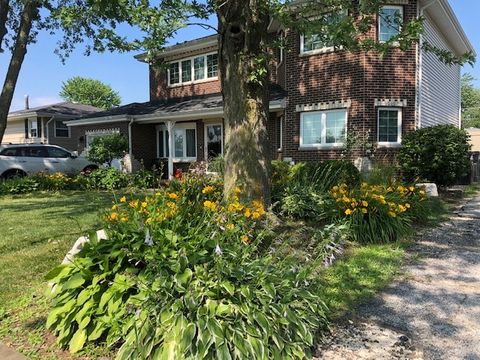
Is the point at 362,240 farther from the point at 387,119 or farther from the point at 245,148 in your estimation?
the point at 387,119

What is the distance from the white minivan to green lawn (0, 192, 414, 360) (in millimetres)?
8824

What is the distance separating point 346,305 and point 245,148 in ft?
9.54

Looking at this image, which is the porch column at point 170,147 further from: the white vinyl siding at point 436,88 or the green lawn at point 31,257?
the white vinyl siding at point 436,88

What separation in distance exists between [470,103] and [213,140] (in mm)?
74417

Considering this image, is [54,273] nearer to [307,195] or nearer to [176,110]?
[307,195]

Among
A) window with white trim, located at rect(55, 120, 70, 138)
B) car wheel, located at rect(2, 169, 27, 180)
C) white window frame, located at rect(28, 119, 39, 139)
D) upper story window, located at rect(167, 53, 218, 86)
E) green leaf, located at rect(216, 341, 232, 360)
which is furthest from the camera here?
white window frame, located at rect(28, 119, 39, 139)

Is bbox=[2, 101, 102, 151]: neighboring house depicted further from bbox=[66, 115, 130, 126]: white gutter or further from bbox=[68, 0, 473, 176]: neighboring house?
bbox=[68, 0, 473, 176]: neighboring house

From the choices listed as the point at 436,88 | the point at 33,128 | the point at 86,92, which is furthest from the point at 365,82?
the point at 86,92

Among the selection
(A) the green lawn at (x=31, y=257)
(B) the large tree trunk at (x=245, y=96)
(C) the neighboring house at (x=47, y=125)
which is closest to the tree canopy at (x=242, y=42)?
(B) the large tree trunk at (x=245, y=96)

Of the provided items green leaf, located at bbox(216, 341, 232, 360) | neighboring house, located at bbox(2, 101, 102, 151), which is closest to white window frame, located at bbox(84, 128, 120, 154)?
neighboring house, located at bbox(2, 101, 102, 151)

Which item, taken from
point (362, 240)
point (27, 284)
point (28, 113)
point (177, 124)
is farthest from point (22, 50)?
point (28, 113)

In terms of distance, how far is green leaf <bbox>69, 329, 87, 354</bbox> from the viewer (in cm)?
306

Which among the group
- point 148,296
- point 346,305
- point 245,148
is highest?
point 245,148

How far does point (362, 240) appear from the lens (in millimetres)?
6223
